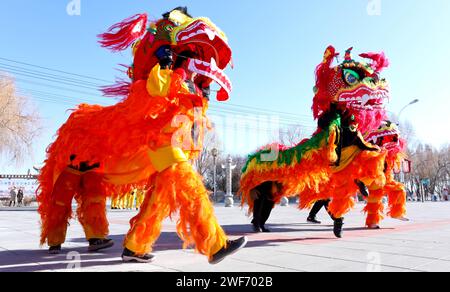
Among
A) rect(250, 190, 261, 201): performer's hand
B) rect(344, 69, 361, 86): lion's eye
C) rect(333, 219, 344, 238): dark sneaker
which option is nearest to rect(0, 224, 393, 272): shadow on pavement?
rect(333, 219, 344, 238): dark sneaker

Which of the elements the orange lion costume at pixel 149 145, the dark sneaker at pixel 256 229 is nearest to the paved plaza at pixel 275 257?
the orange lion costume at pixel 149 145

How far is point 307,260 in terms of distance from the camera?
334cm

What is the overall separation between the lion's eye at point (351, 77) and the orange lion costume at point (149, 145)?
2463 mm

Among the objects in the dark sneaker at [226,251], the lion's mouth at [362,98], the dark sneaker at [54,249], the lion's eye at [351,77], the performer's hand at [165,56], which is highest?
the lion's eye at [351,77]

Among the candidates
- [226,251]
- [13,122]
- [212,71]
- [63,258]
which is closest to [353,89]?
[212,71]

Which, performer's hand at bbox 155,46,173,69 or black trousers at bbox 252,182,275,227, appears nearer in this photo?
performer's hand at bbox 155,46,173,69

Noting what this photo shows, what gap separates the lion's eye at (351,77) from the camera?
17.6ft

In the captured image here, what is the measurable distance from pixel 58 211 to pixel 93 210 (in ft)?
1.03

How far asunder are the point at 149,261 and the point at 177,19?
2045mm

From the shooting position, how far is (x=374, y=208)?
633cm

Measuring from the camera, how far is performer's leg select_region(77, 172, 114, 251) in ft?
12.3

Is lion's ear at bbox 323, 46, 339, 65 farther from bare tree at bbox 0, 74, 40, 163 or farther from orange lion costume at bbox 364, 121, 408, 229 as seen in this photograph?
bare tree at bbox 0, 74, 40, 163

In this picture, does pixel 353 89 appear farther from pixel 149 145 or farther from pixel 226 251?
pixel 226 251

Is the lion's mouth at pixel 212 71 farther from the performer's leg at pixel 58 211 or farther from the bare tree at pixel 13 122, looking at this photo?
the bare tree at pixel 13 122
